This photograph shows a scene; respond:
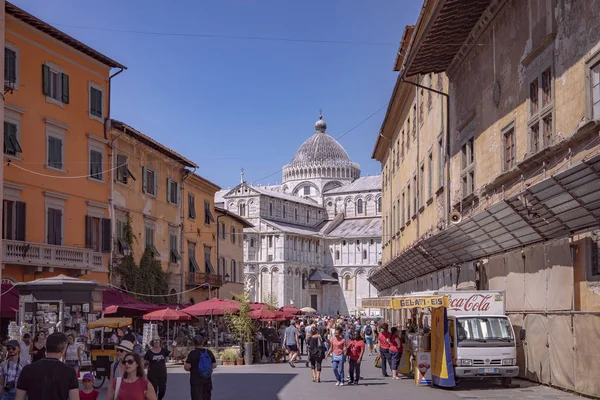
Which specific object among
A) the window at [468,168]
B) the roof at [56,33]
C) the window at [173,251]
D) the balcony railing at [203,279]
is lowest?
the balcony railing at [203,279]

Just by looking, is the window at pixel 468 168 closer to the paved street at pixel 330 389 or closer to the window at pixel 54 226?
the paved street at pixel 330 389

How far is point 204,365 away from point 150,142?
29.1 metres

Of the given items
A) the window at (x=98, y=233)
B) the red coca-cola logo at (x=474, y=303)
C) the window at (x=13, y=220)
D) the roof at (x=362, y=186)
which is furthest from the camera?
the roof at (x=362, y=186)

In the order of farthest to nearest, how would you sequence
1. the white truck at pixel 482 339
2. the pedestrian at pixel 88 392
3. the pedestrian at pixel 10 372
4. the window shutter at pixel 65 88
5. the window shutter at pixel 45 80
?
the window shutter at pixel 65 88 < the window shutter at pixel 45 80 < the white truck at pixel 482 339 < the pedestrian at pixel 10 372 < the pedestrian at pixel 88 392

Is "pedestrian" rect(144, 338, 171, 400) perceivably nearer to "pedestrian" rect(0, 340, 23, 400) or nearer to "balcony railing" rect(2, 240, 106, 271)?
"pedestrian" rect(0, 340, 23, 400)

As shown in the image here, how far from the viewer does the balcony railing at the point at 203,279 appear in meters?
48.6

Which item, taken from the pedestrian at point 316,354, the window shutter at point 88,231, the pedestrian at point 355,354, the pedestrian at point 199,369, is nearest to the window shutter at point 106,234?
the window shutter at point 88,231

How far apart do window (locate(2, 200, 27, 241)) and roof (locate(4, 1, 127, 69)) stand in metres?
6.46

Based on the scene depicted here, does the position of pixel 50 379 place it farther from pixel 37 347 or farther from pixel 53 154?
pixel 53 154

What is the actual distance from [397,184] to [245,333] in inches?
623

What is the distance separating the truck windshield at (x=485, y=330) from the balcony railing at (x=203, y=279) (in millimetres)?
30030

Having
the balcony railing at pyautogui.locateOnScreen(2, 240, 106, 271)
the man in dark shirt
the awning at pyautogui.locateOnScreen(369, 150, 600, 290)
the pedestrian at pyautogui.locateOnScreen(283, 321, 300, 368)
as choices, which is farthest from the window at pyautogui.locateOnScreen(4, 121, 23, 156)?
the man in dark shirt

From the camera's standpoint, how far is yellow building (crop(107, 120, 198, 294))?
125 feet

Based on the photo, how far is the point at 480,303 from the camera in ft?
68.0
